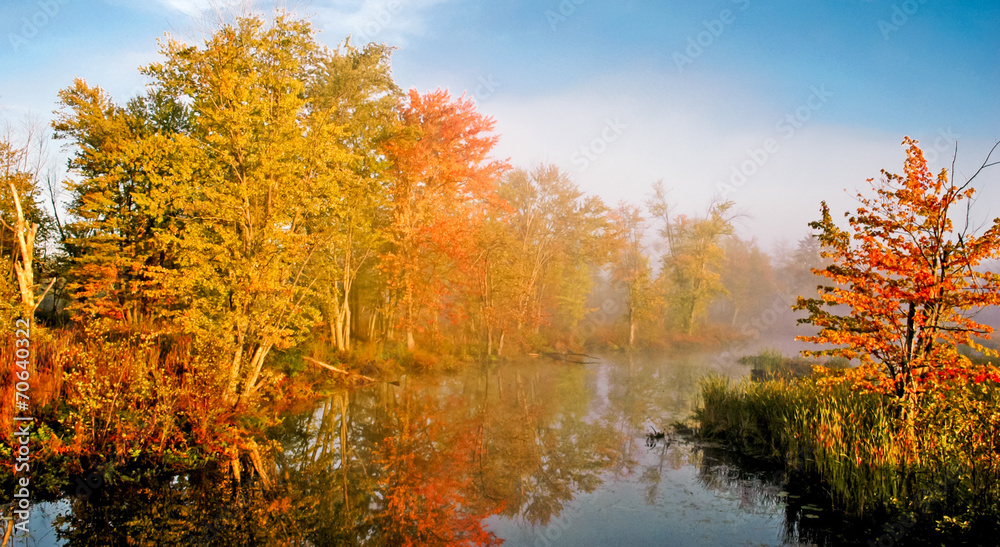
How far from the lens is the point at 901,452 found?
748 centimetres

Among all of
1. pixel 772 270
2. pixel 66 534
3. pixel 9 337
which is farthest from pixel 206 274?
pixel 772 270

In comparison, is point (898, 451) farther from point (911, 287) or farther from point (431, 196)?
point (431, 196)

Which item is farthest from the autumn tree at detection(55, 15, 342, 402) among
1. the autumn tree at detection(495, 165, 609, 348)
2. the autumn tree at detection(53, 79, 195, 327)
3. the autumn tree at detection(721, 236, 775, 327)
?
the autumn tree at detection(721, 236, 775, 327)

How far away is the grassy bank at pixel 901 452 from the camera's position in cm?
610

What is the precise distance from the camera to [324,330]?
21578mm

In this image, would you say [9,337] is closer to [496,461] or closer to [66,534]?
[66,534]

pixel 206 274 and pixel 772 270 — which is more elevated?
pixel 772 270

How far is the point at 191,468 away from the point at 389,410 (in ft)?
21.4

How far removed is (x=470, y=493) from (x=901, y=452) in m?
7.15

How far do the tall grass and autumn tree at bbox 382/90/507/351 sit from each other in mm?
15568

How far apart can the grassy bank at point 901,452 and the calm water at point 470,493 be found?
2.36ft

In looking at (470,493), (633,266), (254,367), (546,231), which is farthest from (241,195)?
(633,266)

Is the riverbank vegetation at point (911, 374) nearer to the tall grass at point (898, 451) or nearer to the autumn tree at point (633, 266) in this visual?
the tall grass at point (898, 451)

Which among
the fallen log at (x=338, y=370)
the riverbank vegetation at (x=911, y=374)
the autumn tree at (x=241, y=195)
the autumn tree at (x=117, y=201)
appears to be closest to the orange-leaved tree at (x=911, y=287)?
the riverbank vegetation at (x=911, y=374)
